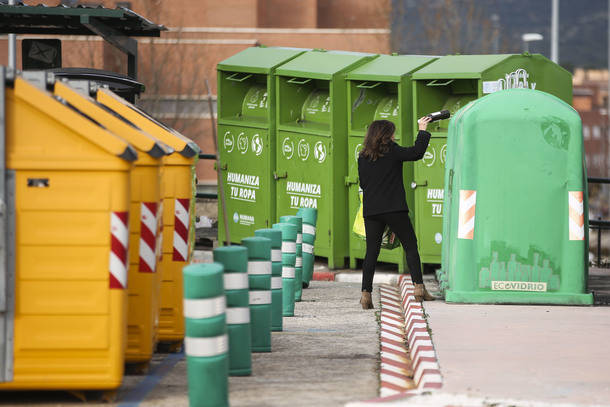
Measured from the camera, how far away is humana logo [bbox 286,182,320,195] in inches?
571

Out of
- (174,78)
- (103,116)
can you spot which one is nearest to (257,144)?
(103,116)

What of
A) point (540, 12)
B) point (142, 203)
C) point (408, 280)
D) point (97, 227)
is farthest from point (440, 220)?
point (540, 12)

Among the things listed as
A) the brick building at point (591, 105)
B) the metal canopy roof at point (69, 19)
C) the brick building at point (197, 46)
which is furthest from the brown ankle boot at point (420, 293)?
the brick building at point (591, 105)

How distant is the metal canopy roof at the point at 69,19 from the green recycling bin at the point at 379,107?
227cm

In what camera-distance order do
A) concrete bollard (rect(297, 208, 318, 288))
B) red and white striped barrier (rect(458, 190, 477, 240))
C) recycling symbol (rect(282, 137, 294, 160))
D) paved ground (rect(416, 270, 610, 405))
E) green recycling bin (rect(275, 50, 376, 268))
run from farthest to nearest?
recycling symbol (rect(282, 137, 294, 160))
green recycling bin (rect(275, 50, 376, 268))
concrete bollard (rect(297, 208, 318, 288))
red and white striped barrier (rect(458, 190, 477, 240))
paved ground (rect(416, 270, 610, 405))

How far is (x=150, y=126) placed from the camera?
8680mm

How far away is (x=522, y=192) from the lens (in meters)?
10.7

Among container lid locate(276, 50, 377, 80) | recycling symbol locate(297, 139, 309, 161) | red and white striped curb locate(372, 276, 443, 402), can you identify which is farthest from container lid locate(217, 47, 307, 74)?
red and white striped curb locate(372, 276, 443, 402)

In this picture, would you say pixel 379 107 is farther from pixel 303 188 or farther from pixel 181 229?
pixel 181 229

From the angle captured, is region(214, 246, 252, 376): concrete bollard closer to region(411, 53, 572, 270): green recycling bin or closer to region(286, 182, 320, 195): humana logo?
region(411, 53, 572, 270): green recycling bin

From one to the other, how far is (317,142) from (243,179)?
1488 millimetres

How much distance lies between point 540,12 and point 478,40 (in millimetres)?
98853

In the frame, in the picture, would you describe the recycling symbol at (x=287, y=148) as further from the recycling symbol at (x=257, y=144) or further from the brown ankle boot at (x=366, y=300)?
the brown ankle boot at (x=366, y=300)

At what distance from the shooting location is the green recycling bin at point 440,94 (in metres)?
13.2
